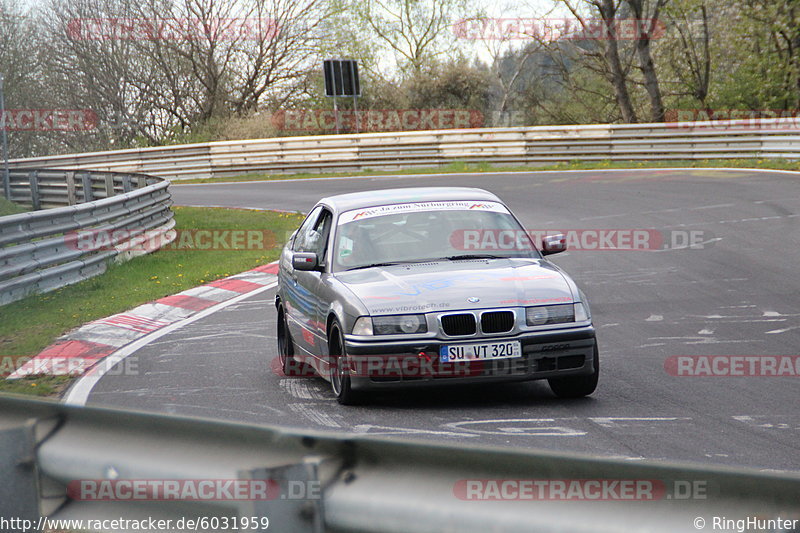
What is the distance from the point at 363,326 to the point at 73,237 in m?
8.29

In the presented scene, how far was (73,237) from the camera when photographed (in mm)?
13930

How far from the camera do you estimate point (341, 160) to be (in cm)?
3412

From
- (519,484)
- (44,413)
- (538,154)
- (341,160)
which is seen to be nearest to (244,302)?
(44,413)

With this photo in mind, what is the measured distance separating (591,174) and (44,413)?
24589 millimetres

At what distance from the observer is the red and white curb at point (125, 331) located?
9219 mm

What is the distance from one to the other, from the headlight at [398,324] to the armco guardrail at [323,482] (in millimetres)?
3552

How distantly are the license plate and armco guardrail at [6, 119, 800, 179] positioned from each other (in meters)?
21.1

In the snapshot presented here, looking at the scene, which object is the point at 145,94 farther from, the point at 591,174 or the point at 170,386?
the point at 170,386
